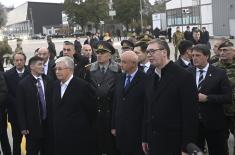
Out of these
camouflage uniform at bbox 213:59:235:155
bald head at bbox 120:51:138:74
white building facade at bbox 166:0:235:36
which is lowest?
camouflage uniform at bbox 213:59:235:155

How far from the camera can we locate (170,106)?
4551mm

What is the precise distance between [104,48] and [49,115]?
1.40 meters

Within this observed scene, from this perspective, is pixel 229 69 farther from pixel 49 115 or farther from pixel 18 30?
pixel 18 30

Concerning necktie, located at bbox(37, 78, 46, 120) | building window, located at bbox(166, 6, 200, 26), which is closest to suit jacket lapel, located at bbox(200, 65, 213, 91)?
necktie, located at bbox(37, 78, 46, 120)

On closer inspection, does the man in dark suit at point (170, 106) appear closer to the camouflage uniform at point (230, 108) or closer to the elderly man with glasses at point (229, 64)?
the camouflage uniform at point (230, 108)

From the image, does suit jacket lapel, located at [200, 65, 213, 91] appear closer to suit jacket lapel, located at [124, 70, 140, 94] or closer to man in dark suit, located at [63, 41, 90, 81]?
suit jacket lapel, located at [124, 70, 140, 94]

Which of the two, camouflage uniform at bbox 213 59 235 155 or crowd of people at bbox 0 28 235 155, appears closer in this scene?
crowd of people at bbox 0 28 235 155

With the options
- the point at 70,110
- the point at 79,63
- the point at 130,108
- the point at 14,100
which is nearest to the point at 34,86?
the point at 14,100

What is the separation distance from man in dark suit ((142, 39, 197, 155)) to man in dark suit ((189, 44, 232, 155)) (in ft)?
3.71

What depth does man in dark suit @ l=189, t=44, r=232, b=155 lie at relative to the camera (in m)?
5.64

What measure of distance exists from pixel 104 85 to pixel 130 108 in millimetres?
1134

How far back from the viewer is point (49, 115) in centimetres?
649

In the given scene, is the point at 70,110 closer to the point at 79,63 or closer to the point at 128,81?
the point at 128,81

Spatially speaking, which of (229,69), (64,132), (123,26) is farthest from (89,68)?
(123,26)
